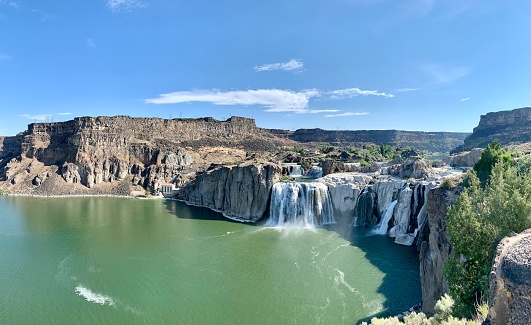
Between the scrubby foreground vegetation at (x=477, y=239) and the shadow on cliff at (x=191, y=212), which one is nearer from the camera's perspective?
the scrubby foreground vegetation at (x=477, y=239)

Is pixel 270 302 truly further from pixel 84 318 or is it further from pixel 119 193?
pixel 119 193

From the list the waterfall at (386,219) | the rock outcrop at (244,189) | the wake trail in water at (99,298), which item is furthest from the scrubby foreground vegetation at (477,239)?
the rock outcrop at (244,189)

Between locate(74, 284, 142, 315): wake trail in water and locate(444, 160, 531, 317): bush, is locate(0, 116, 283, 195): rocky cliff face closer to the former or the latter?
locate(74, 284, 142, 315): wake trail in water

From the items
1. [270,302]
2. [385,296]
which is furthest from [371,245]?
[270,302]

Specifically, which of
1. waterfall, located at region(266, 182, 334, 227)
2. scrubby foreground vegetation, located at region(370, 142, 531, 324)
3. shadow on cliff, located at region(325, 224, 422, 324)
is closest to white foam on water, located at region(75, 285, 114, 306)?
shadow on cliff, located at region(325, 224, 422, 324)

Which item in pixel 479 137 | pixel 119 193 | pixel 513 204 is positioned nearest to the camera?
pixel 513 204

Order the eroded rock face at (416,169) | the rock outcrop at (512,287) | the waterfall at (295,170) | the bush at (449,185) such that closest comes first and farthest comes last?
the rock outcrop at (512,287)
the bush at (449,185)
the eroded rock face at (416,169)
the waterfall at (295,170)

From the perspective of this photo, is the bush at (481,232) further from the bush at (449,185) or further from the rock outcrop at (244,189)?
the rock outcrop at (244,189)
